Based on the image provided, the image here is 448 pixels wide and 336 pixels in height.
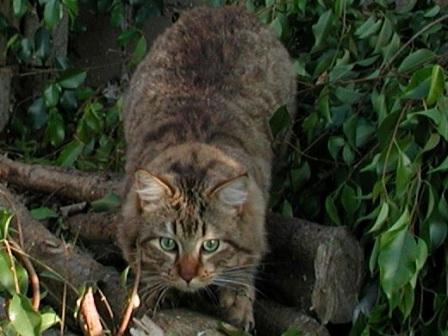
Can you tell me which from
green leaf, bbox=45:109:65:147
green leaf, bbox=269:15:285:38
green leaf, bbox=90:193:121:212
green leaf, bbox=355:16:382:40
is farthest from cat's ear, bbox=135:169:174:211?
green leaf, bbox=45:109:65:147

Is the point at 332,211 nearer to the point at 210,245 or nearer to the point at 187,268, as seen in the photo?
the point at 210,245

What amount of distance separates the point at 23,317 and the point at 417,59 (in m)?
1.84

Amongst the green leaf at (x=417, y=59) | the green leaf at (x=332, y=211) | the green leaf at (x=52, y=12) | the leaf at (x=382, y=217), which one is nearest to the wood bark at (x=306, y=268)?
the green leaf at (x=332, y=211)

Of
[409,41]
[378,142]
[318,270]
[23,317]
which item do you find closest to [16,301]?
[23,317]

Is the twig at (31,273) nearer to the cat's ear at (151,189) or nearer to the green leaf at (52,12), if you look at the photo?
the cat's ear at (151,189)

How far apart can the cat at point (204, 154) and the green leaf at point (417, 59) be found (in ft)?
2.21

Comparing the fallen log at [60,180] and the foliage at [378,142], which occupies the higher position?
the foliage at [378,142]

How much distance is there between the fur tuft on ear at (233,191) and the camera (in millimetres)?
3832

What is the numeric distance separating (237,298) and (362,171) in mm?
675

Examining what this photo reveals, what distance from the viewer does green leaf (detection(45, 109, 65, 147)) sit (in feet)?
19.2

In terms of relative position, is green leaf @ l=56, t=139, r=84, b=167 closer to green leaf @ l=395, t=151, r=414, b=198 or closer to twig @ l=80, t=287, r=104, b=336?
twig @ l=80, t=287, r=104, b=336

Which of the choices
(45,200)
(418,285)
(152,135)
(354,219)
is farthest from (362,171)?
(45,200)

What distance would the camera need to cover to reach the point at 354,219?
4.27 m

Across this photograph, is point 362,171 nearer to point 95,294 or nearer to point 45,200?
point 95,294
